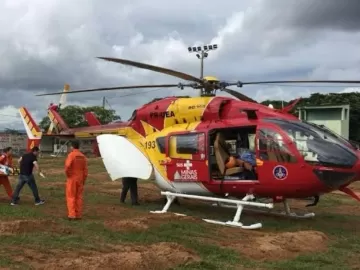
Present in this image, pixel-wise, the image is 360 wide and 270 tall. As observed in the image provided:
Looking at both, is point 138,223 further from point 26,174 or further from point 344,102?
point 344,102

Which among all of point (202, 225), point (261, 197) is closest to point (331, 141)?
point (261, 197)

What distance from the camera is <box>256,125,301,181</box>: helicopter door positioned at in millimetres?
10585

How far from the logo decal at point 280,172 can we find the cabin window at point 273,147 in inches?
7.0

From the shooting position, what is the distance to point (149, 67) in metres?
11.3

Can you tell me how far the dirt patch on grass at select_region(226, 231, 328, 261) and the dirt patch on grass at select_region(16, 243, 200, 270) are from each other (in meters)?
1.32

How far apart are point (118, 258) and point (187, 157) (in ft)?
18.8

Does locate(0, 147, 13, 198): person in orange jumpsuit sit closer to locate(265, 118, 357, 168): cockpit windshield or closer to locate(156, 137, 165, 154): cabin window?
locate(156, 137, 165, 154): cabin window

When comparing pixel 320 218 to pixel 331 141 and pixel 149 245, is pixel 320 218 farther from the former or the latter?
pixel 149 245

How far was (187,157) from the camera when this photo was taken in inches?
489

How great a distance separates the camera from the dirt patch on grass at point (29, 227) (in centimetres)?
873

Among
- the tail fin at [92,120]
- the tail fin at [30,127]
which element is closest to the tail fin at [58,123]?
the tail fin at [92,120]

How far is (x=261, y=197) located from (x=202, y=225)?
1.72 metres

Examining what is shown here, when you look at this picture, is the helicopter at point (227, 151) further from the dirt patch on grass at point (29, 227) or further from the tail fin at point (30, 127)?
the tail fin at point (30, 127)

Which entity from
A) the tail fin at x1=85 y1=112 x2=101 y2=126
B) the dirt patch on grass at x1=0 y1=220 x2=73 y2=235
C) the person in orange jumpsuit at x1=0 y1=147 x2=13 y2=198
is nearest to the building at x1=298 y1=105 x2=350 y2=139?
the tail fin at x1=85 y1=112 x2=101 y2=126
